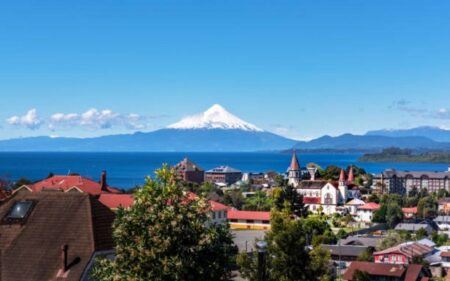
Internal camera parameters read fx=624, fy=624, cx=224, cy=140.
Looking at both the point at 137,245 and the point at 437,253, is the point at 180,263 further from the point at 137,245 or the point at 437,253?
the point at 437,253

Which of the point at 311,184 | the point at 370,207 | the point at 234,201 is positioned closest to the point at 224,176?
the point at 311,184

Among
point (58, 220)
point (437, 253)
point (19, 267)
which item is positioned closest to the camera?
point (19, 267)

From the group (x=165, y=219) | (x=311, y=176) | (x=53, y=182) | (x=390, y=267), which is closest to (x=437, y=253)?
(x=390, y=267)

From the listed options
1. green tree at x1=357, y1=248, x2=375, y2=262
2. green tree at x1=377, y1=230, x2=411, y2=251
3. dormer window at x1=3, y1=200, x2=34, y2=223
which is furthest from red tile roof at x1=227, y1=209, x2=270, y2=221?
dormer window at x1=3, y1=200, x2=34, y2=223

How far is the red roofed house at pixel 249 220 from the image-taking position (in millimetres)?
63312

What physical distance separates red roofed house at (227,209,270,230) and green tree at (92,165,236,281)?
169 ft

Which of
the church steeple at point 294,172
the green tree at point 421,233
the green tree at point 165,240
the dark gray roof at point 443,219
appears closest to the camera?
the green tree at point 165,240

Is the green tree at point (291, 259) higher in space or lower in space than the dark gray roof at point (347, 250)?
higher

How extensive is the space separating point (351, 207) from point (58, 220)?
70.1 meters

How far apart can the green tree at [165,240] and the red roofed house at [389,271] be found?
87.4 ft

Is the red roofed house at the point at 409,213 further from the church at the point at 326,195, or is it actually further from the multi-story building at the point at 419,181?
the multi-story building at the point at 419,181

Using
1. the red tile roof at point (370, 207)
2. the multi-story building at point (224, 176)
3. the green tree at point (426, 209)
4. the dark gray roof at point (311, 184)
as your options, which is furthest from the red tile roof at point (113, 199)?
the multi-story building at point (224, 176)

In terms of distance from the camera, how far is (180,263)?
34.3ft

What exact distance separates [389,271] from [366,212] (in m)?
42.3
